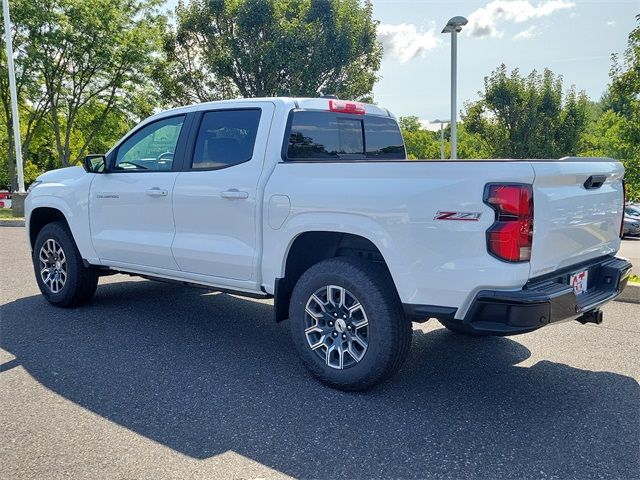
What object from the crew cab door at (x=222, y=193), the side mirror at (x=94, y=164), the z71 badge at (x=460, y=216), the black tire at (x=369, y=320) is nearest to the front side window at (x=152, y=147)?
the side mirror at (x=94, y=164)

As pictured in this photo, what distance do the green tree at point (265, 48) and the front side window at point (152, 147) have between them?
16.4 meters

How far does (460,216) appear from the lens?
3092mm

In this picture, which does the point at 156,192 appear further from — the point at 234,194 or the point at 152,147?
the point at 234,194

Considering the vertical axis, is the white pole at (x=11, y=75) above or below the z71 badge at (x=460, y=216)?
above

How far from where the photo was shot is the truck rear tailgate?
3123 millimetres

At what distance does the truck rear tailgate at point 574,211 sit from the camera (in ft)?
10.2

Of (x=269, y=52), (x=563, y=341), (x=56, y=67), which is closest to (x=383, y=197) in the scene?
(x=563, y=341)

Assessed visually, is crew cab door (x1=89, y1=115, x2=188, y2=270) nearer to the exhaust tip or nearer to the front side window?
the front side window

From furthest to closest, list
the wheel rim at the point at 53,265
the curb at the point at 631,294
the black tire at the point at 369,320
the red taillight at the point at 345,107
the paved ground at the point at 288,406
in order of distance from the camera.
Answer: the curb at the point at 631,294 → the wheel rim at the point at 53,265 → the red taillight at the point at 345,107 → the black tire at the point at 369,320 → the paved ground at the point at 288,406

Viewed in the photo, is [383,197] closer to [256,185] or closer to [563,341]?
[256,185]

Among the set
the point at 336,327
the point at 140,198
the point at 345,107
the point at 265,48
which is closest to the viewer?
the point at 336,327

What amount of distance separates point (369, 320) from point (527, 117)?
76.4ft

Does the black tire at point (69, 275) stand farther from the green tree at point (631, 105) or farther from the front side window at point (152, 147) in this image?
the green tree at point (631, 105)

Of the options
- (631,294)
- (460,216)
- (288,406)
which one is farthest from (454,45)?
(288,406)
